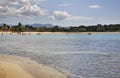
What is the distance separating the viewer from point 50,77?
21.3 meters

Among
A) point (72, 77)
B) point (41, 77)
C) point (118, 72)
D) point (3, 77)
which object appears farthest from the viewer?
point (118, 72)

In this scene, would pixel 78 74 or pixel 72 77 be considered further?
pixel 78 74

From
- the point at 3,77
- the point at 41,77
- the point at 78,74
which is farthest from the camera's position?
the point at 78,74

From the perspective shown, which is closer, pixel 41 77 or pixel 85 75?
pixel 41 77

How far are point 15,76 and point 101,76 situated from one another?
7.53m

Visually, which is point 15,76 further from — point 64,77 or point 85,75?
point 85,75

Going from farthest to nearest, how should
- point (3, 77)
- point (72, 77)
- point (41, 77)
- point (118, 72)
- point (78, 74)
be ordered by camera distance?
1. point (118, 72)
2. point (78, 74)
3. point (72, 77)
4. point (41, 77)
5. point (3, 77)

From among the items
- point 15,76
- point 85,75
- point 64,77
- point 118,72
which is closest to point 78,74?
point 85,75

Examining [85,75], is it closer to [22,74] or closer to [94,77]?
[94,77]

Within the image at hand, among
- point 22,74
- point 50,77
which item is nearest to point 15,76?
point 22,74

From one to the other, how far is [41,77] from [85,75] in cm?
448

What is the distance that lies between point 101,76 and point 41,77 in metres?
5.59

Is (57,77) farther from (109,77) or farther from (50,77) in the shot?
(109,77)

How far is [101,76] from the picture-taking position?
931 inches
